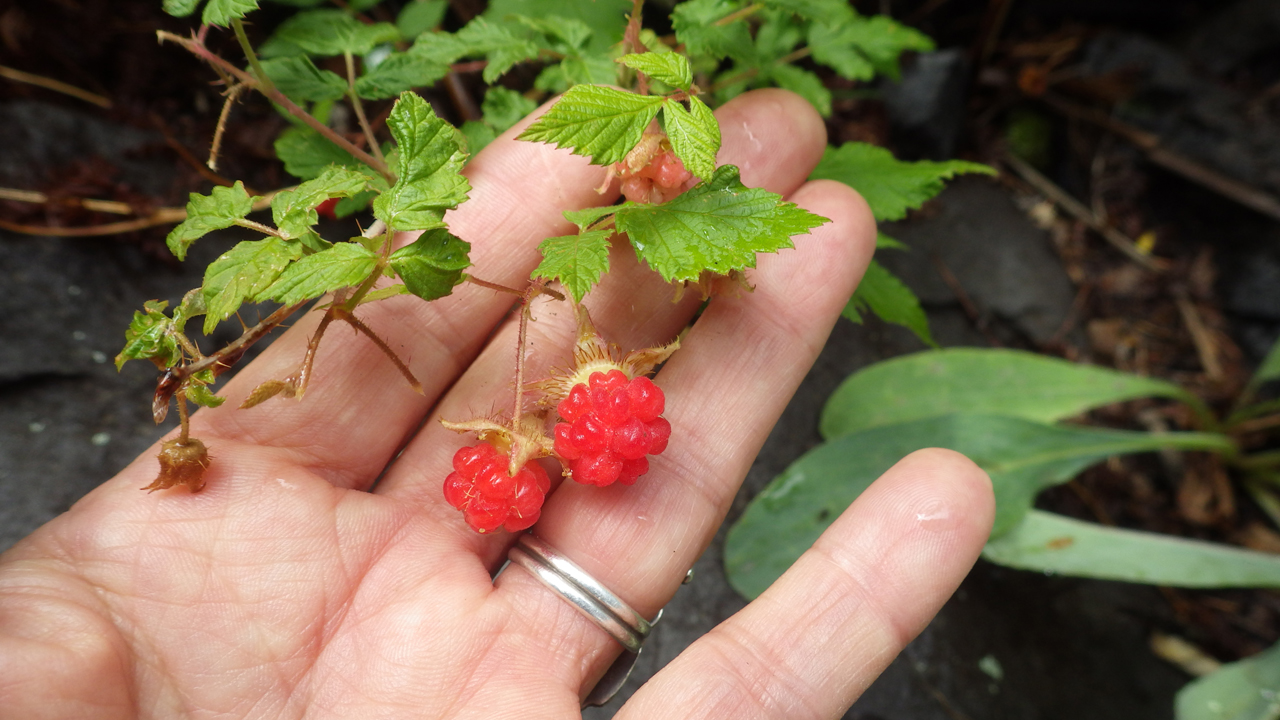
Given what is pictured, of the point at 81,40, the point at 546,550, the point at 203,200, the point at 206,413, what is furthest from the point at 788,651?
the point at 81,40

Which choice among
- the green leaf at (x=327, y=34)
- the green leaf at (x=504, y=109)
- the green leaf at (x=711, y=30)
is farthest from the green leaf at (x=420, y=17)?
the green leaf at (x=711, y=30)

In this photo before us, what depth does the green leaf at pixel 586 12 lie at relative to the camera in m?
1.85

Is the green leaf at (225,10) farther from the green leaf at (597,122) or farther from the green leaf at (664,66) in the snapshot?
the green leaf at (664,66)

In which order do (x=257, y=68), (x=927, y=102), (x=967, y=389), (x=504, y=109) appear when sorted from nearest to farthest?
(x=257, y=68) → (x=504, y=109) → (x=967, y=389) → (x=927, y=102)

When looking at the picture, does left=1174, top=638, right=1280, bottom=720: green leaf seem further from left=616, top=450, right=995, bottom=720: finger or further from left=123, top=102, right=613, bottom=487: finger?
left=123, top=102, right=613, bottom=487: finger

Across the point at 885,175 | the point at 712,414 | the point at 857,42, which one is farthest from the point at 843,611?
the point at 857,42

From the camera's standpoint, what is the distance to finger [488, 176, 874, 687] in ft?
5.56

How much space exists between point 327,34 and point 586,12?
2.00 feet

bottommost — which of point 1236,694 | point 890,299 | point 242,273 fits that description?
point 1236,694

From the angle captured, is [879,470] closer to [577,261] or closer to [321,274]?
[577,261]

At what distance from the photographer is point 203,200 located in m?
1.50

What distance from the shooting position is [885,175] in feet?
6.35

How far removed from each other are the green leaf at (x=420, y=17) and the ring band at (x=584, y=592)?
131 centimetres

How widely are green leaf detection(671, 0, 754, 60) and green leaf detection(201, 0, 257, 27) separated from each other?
2.78ft
